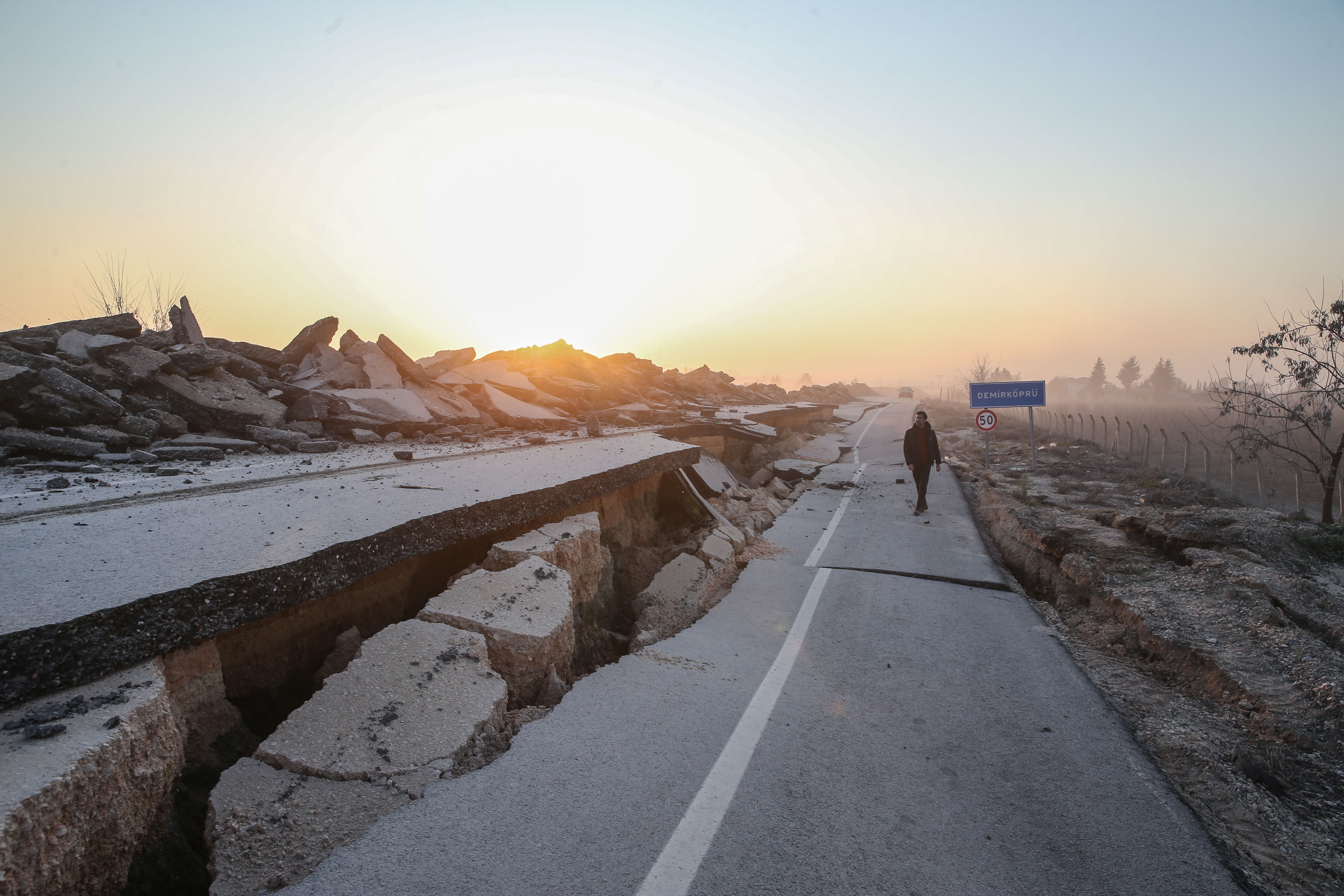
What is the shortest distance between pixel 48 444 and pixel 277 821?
22.7ft

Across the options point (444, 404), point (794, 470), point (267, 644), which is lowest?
point (794, 470)

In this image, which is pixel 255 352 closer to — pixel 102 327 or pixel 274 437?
pixel 102 327

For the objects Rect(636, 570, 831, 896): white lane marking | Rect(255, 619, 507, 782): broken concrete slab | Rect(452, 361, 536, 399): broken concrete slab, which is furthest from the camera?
Rect(452, 361, 536, 399): broken concrete slab

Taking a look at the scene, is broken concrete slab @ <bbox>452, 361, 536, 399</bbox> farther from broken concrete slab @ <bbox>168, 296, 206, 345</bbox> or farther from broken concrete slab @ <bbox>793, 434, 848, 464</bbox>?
broken concrete slab @ <bbox>793, 434, 848, 464</bbox>

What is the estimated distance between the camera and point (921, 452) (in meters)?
10.2

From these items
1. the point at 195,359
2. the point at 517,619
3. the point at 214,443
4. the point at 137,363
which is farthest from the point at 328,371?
the point at 517,619

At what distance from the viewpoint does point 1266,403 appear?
9.59m

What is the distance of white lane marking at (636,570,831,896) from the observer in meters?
2.17

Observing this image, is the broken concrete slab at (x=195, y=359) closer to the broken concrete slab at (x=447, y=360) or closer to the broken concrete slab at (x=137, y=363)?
the broken concrete slab at (x=137, y=363)

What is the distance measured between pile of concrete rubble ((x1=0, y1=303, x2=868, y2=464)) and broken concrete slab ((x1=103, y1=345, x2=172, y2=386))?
0.06ft

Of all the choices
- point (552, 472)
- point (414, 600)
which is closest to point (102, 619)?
point (414, 600)

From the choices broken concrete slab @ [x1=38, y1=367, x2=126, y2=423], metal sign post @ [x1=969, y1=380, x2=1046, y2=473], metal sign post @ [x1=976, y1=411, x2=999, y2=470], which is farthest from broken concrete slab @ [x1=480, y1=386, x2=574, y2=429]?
metal sign post @ [x1=969, y1=380, x2=1046, y2=473]

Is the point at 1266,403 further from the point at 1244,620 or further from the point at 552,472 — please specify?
the point at 552,472

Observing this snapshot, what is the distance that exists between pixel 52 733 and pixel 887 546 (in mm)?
7576
